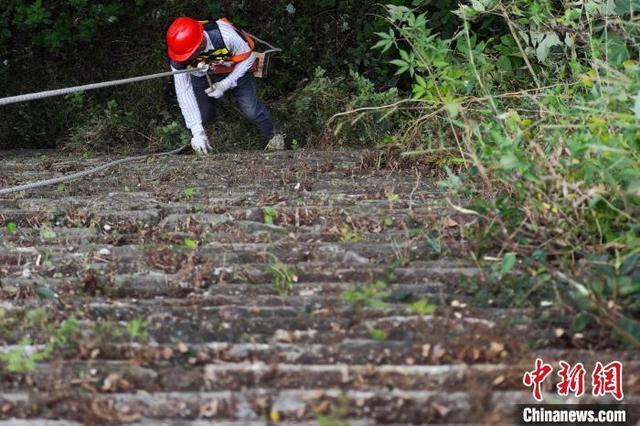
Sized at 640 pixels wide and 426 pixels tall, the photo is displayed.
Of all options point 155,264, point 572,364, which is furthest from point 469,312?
point 155,264

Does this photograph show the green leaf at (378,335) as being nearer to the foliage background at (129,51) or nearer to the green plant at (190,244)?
the green plant at (190,244)

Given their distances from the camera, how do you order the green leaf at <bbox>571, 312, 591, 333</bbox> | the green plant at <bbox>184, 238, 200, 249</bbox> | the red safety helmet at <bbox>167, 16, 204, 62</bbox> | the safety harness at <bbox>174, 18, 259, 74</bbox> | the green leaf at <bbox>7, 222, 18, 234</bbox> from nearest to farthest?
the green leaf at <bbox>571, 312, 591, 333</bbox>, the green plant at <bbox>184, 238, 200, 249</bbox>, the green leaf at <bbox>7, 222, 18, 234</bbox>, the red safety helmet at <bbox>167, 16, 204, 62</bbox>, the safety harness at <bbox>174, 18, 259, 74</bbox>

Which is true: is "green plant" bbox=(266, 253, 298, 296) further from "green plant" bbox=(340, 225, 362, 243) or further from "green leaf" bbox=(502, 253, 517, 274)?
"green leaf" bbox=(502, 253, 517, 274)

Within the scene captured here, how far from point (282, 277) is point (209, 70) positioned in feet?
12.9

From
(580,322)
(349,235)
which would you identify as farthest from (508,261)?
(349,235)

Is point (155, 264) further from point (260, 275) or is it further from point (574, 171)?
point (574, 171)

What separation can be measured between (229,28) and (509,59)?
7.59ft

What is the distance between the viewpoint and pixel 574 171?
3.64m

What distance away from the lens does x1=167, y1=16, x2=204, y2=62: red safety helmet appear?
21.9 feet

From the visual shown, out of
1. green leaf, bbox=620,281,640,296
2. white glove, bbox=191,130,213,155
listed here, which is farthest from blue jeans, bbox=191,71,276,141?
green leaf, bbox=620,281,640,296

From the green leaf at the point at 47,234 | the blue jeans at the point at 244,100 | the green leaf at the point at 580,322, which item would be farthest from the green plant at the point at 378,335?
the blue jeans at the point at 244,100

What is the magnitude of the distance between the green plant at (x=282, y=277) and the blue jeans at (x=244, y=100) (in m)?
3.89
